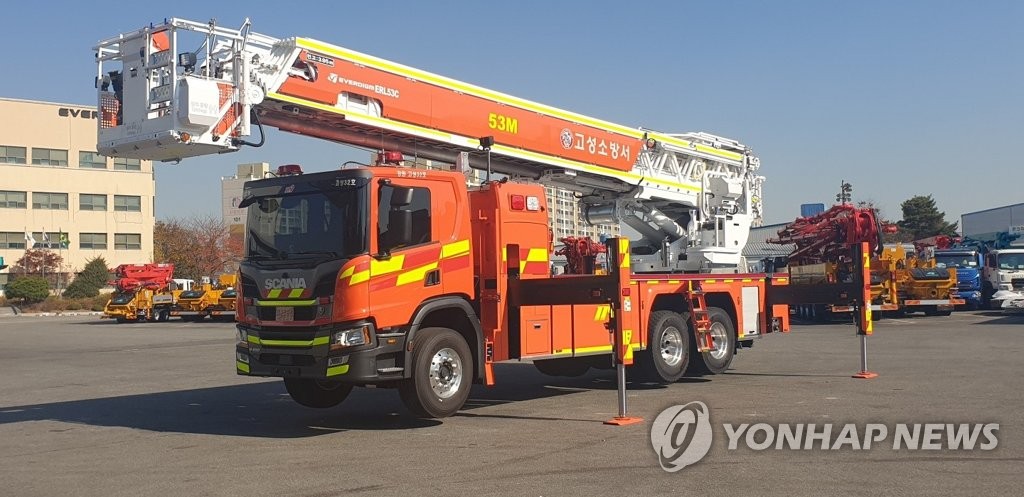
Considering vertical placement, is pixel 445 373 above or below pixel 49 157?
below

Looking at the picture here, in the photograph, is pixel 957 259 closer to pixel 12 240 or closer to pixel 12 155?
pixel 12 240

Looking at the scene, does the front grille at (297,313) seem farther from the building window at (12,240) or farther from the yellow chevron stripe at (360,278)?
the building window at (12,240)

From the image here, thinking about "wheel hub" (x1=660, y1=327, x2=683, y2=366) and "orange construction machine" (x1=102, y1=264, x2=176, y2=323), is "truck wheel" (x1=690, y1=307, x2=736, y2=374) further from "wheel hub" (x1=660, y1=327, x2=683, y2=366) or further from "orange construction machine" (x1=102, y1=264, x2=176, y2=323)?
A: "orange construction machine" (x1=102, y1=264, x2=176, y2=323)

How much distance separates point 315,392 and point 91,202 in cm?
7050

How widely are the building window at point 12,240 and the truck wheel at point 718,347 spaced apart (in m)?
70.1

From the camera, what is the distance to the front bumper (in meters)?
9.44

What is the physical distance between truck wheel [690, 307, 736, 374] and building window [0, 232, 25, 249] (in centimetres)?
7006

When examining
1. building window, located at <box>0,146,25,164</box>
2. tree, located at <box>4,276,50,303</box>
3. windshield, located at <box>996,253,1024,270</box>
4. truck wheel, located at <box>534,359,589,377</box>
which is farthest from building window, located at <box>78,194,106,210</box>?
truck wheel, located at <box>534,359,589,377</box>

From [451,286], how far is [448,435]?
1718 millimetres

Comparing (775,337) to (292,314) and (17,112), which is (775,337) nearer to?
(292,314)

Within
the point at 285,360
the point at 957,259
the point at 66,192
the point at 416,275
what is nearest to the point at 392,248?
the point at 416,275

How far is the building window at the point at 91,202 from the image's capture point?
74.3m

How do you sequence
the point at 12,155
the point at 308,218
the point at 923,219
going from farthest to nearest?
1. the point at 923,219
2. the point at 12,155
3. the point at 308,218

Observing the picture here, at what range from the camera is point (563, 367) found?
12.9 m
